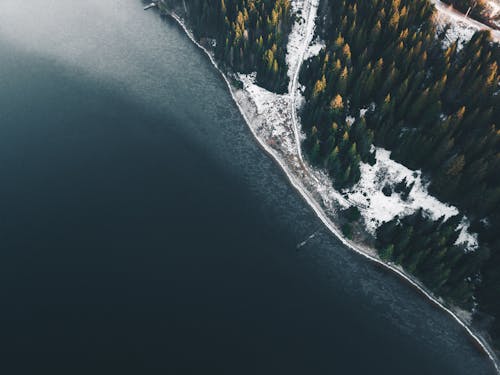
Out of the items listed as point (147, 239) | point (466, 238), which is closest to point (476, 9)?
point (466, 238)

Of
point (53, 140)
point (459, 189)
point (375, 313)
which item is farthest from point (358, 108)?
point (53, 140)

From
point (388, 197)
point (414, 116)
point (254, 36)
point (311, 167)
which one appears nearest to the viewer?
point (414, 116)

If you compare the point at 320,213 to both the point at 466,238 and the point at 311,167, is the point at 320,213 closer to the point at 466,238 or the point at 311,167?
the point at 311,167

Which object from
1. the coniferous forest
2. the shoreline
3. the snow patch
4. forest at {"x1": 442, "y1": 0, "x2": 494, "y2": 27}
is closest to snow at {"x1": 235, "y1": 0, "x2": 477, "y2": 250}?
the snow patch

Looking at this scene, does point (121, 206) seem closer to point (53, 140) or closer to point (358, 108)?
point (53, 140)

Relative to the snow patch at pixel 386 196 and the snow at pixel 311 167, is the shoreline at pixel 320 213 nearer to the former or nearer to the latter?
the snow at pixel 311 167

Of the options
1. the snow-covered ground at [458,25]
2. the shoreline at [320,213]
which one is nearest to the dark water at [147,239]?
the shoreline at [320,213]
